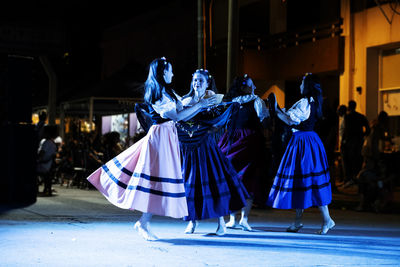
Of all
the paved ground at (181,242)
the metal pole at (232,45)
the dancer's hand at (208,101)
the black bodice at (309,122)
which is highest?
the metal pole at (232,45)

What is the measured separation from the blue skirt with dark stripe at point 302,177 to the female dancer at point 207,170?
2.26 ft

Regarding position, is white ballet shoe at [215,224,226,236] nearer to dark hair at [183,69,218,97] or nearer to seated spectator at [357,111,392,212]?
dark hair at [183,69,218,97]

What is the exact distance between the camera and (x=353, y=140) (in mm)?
16500

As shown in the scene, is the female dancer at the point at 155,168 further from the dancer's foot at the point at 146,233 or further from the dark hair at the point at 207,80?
the dark hair at the point at 207,80

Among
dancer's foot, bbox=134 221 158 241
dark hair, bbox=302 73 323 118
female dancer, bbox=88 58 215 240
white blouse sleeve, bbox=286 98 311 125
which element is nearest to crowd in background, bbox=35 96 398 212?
white blouse sleeve, bbox=286 98 311 125

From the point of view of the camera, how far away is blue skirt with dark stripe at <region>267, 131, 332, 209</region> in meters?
9.21

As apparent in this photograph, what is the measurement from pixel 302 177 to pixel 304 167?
129mm

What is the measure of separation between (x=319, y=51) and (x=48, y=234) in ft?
46.6

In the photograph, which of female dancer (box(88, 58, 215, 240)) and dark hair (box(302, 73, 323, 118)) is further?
dark hair (box(302, 73, 323, 118))

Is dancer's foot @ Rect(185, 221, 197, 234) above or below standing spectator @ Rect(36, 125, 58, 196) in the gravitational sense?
below

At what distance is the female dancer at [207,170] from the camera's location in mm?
8602

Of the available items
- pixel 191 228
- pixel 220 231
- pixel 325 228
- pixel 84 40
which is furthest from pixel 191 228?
pixel 84 40

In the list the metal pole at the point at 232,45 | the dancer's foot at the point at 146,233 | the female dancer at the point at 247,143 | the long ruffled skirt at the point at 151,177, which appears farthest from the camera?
the metal pole at the point at 232,45

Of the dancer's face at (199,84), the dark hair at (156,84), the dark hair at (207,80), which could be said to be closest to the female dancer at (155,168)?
the dark hair at (156,84)
